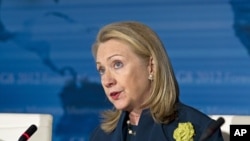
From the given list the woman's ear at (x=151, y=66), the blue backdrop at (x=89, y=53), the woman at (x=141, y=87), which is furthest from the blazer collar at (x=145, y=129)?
the blue backdrop at (x=89, y=53)

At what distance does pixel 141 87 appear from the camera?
1.76 metres

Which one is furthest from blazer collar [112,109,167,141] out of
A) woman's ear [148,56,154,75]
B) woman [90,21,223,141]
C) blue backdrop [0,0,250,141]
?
blue backdrop [0,0,250,141]

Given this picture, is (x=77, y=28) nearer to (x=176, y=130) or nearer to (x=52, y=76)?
(x=52, y=76)

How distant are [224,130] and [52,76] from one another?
1.50 m

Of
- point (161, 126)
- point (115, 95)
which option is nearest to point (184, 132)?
point (161, 126)

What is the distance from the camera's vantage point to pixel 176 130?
5.54 feet

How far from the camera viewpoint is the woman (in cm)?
170

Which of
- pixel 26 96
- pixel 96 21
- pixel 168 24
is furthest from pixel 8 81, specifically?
pixel 168 24

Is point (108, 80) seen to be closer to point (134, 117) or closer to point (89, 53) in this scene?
point (134, 117)

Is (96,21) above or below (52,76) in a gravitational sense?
above

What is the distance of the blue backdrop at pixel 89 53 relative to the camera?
2.76m

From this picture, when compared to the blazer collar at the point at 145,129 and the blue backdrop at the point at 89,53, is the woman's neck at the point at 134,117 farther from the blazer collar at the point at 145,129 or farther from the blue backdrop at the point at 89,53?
the blue backdrop at the point at 89,53

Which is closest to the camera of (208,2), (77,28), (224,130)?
(224,130)

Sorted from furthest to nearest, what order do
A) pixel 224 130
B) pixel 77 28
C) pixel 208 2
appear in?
pixel 77 28, pixel 208 2, pixel 224 130
